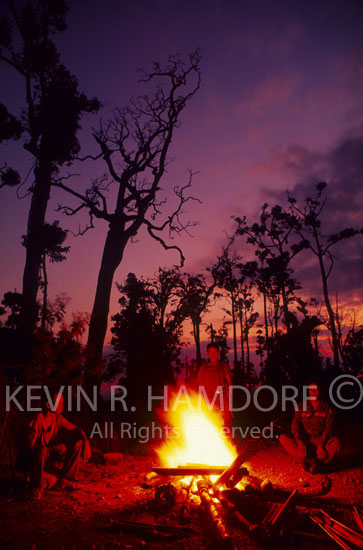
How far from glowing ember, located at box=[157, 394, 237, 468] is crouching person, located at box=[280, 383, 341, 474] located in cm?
140

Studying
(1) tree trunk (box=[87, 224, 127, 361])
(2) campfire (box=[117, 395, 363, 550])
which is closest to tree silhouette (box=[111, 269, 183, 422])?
(1) tree trunk (box=[87, 224, 127, 361])

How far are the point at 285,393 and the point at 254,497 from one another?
1055cm

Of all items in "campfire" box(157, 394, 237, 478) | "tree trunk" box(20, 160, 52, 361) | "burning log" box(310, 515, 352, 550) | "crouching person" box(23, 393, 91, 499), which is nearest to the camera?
"burning log" box(310, 515, 352, 550)

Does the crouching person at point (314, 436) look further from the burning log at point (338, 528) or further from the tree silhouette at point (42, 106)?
the tree silhouette at point (42, 106)

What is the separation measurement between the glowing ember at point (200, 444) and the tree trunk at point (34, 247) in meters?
A: 7.65

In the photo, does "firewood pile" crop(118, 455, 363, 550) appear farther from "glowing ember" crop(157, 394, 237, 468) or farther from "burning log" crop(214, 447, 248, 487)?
"glowing ember" crop(157, 394, 237, 468)

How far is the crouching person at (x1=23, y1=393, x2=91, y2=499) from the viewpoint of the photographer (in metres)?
6.14

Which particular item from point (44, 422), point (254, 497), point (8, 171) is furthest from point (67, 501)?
point (8, 171)

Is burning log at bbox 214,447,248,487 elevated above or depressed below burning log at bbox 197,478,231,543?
above

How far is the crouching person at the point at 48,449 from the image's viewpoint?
6.14m

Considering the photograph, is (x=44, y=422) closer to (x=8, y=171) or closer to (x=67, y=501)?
(x=67, y=501)
